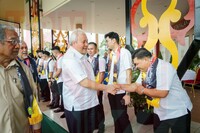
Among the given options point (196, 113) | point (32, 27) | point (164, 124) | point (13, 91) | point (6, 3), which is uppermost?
point (6, 3)

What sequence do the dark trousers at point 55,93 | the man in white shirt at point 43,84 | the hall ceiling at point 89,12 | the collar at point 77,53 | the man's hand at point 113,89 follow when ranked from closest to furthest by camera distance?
the collar at point 77,53, the man's hand at point 113,89, the dark trousers at point 55,93, the man in white shirt at point 43,84, the hall ceiling at point 89,12

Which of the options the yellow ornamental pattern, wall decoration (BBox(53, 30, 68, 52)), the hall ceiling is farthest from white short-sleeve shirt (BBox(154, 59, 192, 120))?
wall decoration (BBox(53, 30, 68, 52))

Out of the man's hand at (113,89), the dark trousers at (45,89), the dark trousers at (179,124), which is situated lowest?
the dark trousers at (45,89)

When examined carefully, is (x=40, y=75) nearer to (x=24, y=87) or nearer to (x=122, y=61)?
(x=122, y=61)

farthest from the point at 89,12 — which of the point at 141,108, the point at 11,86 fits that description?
the point at 11,86

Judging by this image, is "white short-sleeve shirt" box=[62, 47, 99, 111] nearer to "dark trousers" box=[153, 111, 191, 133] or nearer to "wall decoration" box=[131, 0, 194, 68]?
"dark trousers" box=[153, 111, 191, 133]

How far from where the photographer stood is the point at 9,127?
1.20 meters

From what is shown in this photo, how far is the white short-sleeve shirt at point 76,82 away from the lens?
1.74m

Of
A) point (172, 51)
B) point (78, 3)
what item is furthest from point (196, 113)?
point (78, 3)

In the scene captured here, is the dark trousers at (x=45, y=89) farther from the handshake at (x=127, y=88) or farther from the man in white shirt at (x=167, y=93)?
the man in white shirt at (x=167, y=93)

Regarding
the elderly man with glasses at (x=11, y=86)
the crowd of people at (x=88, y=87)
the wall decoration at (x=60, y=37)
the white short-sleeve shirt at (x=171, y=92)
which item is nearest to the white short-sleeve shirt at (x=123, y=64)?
the crowd of people at (x=88, y=87)

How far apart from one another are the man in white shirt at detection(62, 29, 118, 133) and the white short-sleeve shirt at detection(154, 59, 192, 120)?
1.99ft

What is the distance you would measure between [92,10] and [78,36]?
5.00m

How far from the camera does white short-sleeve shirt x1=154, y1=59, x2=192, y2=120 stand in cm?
149
